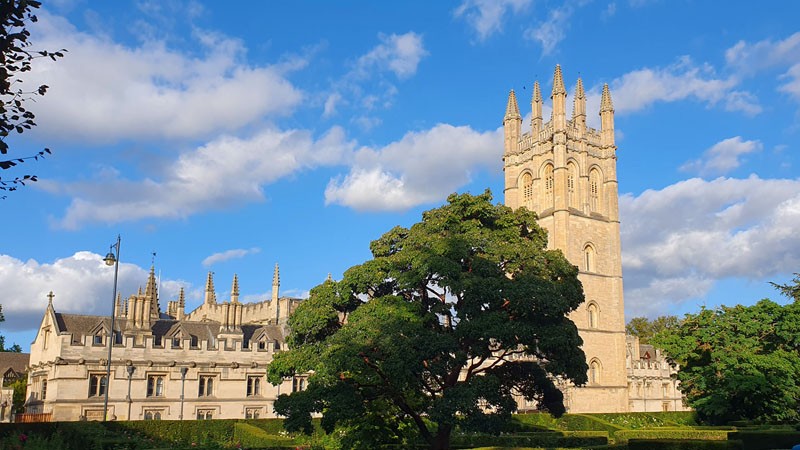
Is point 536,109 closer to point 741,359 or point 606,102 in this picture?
point 606,102

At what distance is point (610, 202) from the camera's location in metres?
68.2

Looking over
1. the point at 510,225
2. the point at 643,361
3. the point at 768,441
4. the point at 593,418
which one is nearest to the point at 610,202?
the point at 643,361

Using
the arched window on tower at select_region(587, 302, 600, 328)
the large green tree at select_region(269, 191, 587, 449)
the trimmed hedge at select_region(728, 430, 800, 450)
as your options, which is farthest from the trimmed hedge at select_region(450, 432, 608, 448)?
the arched window on tower at select_region(587, 302, 600, 328)

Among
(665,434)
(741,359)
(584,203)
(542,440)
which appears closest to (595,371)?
(584,203)

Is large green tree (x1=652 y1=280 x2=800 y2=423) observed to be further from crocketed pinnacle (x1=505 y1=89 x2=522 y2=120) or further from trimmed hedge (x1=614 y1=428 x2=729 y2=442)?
crocketed pinnacle (x1=505 y1=89 x2=522 y2=120)

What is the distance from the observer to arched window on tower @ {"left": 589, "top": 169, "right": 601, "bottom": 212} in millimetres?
67375

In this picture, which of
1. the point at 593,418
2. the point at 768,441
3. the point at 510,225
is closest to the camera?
the point at 510,225

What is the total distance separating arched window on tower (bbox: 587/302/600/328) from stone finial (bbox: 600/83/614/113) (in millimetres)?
19973

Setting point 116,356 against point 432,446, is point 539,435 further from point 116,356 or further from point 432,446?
point 116,356

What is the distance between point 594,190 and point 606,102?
949cm

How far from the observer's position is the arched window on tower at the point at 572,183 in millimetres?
65375

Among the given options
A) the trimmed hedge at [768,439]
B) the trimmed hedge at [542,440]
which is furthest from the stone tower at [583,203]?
the trimmed hedge at [768,439]

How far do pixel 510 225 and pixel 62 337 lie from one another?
29.9 meters

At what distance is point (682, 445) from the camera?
23.7 m
